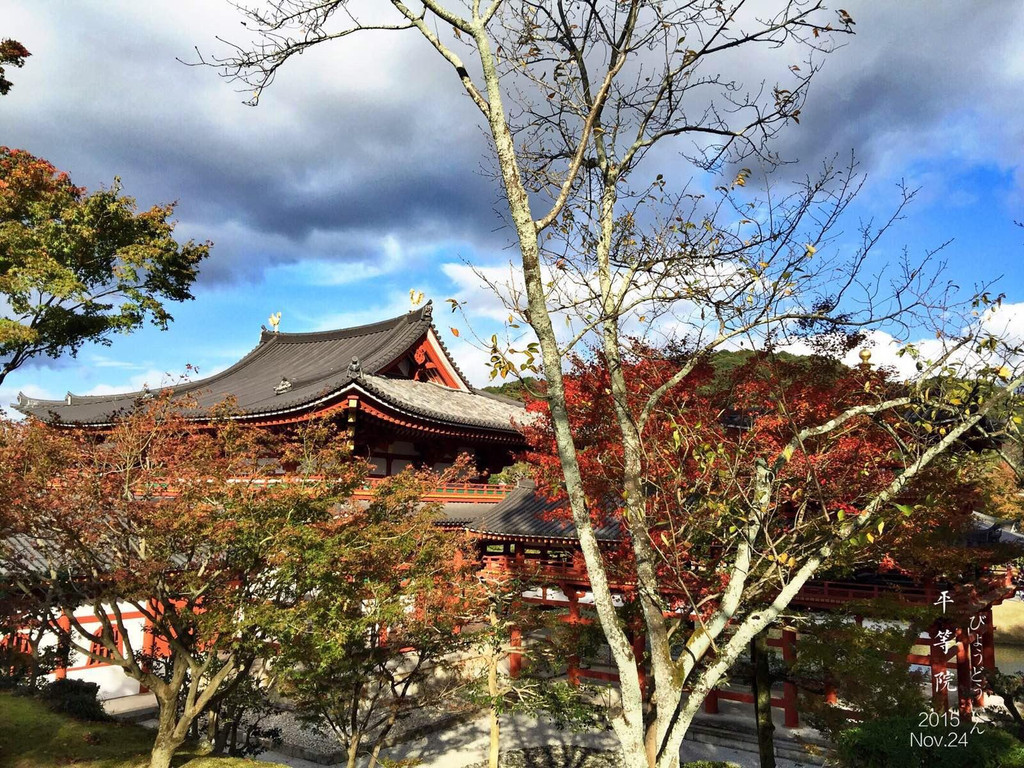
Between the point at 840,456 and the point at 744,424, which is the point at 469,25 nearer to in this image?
the point at 840,456

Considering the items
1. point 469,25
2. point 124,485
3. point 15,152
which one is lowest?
point 124,485

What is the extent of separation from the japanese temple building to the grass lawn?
338 cm

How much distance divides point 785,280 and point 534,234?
2087 mm

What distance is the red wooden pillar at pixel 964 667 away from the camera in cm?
1502

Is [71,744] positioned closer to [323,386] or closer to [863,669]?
[323,386]

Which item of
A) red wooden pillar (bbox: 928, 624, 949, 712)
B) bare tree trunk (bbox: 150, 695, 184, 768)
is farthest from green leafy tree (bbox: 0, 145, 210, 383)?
red wooden pillar (bbox: 928, 624, 949, 712)

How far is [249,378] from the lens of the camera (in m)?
26.3

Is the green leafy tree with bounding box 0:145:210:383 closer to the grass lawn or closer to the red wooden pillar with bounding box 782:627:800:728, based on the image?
the grass lawn

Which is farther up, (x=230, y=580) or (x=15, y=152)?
(x=15, y=152)

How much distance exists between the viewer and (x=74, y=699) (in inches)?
496

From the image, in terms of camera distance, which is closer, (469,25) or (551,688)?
(469,25)

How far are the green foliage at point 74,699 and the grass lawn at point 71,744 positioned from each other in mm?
224

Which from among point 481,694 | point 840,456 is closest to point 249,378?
point 481,694

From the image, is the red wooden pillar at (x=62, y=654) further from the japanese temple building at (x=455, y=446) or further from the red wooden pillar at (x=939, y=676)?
the red wooden pillar at (x=939, y=676)
